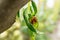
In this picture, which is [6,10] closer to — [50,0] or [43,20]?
[43,20]

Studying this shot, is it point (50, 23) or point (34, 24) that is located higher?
point (50, 23)

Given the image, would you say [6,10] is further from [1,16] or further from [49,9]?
[49,9]

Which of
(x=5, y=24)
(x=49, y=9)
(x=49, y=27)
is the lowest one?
(x=5, y=24)

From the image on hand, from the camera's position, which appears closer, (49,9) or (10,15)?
(10,15)

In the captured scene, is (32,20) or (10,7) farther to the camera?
(32,20)

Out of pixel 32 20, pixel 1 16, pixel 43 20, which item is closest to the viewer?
pixel 1 16

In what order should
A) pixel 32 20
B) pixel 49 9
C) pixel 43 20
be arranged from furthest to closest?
pixel 49 9, pixel 43 20, pixel 32 20

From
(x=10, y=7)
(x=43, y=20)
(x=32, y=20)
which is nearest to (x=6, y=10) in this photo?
(x=10, y=7)

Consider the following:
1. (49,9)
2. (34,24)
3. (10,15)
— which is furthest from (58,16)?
(10,15)

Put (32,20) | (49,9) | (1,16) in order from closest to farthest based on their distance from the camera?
(1,16) → (32,20) → (49,9)
